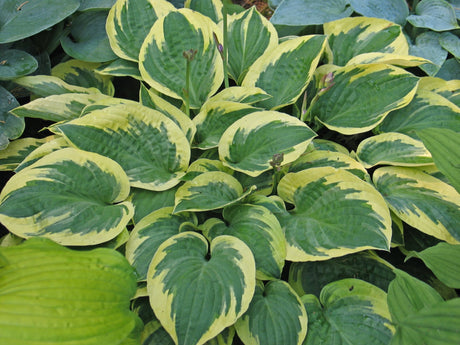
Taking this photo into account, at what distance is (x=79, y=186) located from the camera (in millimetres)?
1166

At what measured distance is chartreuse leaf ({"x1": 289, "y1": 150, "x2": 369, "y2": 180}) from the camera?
4.15ft

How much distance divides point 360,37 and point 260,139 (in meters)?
0.71

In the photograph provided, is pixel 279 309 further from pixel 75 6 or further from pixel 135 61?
pixel 75 6

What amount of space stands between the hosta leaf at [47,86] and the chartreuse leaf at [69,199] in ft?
1.52

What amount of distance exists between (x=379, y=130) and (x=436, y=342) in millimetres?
889

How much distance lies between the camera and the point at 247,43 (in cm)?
162

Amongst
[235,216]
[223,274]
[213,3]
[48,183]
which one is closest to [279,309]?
[223,274]

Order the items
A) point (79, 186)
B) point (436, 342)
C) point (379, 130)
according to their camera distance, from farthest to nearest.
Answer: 1. point (379, 130)
2. point (79, 186)
3. point (436, 342)

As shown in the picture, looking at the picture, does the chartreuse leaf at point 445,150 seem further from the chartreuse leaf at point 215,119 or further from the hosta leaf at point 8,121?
the hosta leaf at point 8,121

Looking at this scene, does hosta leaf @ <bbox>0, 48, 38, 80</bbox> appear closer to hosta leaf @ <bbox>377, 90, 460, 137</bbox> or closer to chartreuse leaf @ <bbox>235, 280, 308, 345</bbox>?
chartreuse leaf @ <bbox>235, 280, 308, 345</bbox>

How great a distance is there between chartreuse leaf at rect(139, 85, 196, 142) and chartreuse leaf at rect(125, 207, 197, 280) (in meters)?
0.27

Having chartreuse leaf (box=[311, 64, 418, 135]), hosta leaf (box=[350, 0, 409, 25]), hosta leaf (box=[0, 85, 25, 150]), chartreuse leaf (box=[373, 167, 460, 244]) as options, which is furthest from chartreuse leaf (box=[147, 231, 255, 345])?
hosta leaf (box=[350, 0, 409, 25])

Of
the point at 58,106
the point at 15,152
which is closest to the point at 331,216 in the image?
the point at 58,106

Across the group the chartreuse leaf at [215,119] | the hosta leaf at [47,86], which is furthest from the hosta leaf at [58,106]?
the chartreuse leaf at [215,119]
